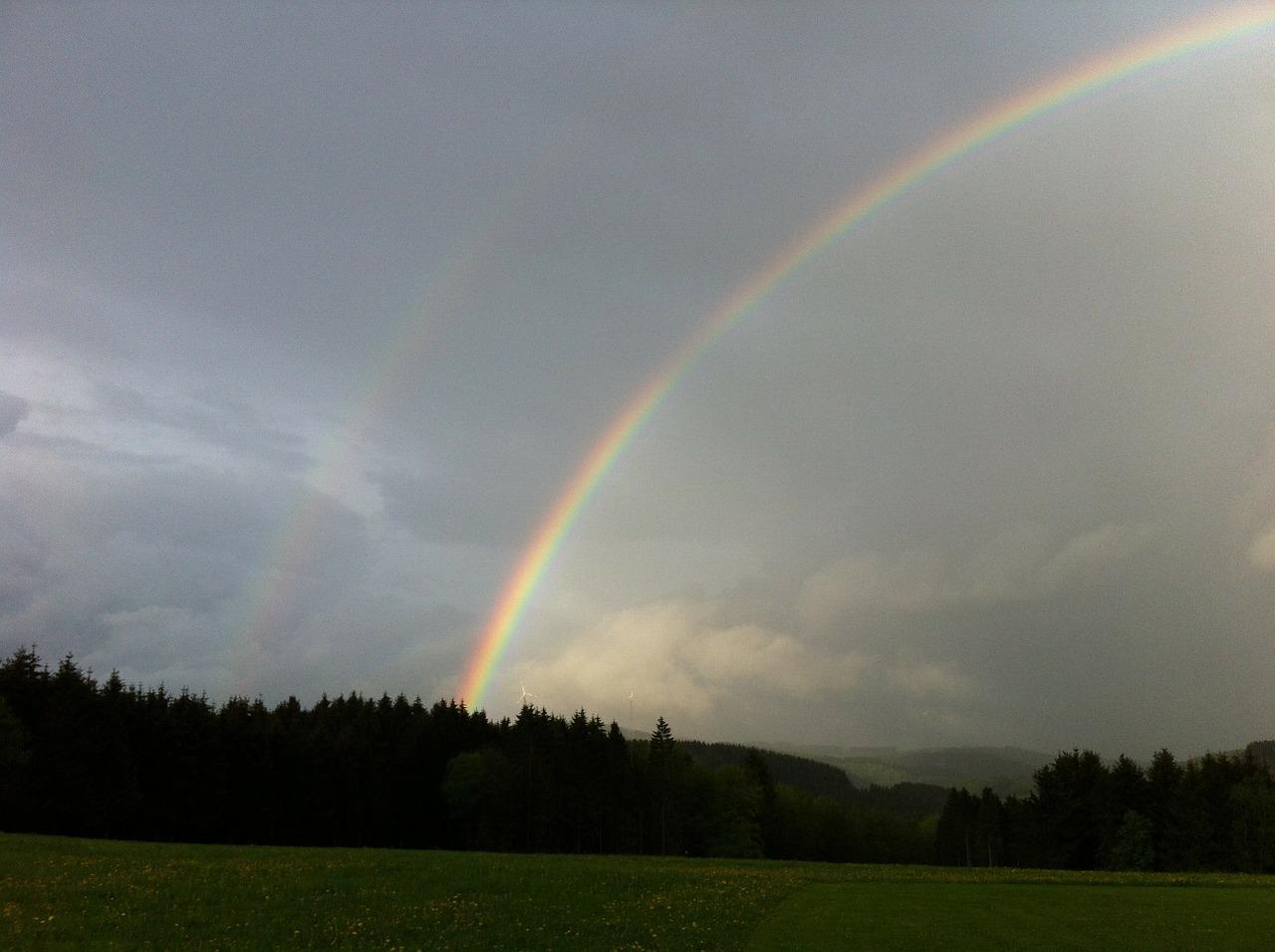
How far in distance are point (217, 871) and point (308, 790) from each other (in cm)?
6871

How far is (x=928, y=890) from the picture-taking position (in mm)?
42312

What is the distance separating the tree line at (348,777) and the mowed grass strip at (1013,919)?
2469 inches

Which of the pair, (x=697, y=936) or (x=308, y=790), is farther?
(x=308, y=790)

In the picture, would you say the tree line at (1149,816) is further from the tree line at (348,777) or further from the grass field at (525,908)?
the grass field at (525,908)

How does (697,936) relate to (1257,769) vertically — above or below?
below

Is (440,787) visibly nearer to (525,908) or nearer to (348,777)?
(348,777)

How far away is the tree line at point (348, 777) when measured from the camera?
80438mm

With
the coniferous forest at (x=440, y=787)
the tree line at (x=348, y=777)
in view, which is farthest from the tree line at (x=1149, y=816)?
the tree line at (x=348, y=777)

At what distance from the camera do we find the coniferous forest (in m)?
81.8

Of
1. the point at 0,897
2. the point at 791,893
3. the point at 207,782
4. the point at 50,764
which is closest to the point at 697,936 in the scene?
the point at 791,893

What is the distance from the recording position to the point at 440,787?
10694 cm

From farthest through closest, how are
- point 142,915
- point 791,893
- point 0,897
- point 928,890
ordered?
1. point 928,890
2. point 791,893
3. point 0,897
4. point 142,915

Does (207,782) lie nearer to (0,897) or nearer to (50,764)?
(50,764)

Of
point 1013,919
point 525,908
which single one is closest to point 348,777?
point 525,908
